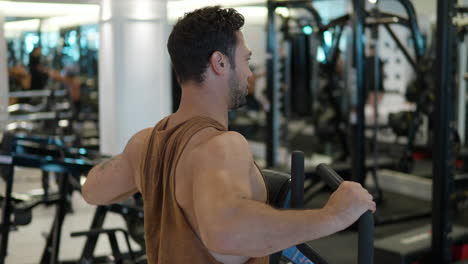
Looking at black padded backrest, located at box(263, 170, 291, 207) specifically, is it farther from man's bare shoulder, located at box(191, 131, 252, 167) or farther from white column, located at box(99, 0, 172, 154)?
white column, located at box(99, 0, 172, 154)

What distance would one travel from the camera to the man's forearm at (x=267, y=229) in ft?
4.02

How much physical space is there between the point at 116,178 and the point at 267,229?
2.26 ft

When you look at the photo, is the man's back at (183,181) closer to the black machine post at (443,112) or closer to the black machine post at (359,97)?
the black machine post at (443,112)

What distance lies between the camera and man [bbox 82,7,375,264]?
48.5 inches

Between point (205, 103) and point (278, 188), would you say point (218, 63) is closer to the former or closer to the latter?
point (205, 103)

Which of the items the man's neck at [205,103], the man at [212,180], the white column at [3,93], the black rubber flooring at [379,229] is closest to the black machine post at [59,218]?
the black rubber flooring at [379,229]

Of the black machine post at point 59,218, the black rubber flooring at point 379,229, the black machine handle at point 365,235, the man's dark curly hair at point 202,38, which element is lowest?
the black rubber flooring at point 379,229

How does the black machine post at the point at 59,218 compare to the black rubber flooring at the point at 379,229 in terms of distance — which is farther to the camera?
the black rubber flooring at the point at 379,229

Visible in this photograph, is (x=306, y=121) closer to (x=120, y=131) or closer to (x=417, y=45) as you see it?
(x=417, y=45)

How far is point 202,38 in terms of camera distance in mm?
1394

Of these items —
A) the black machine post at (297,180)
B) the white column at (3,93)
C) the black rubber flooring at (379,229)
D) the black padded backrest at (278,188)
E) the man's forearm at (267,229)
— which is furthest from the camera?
the white column at (3,93)

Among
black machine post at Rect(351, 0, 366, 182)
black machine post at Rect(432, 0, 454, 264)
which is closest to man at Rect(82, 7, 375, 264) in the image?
black machine post at Rect(432, 0, 454, 264)

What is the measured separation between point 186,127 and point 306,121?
7.73m

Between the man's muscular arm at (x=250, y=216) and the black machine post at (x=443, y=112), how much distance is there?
105 inches
